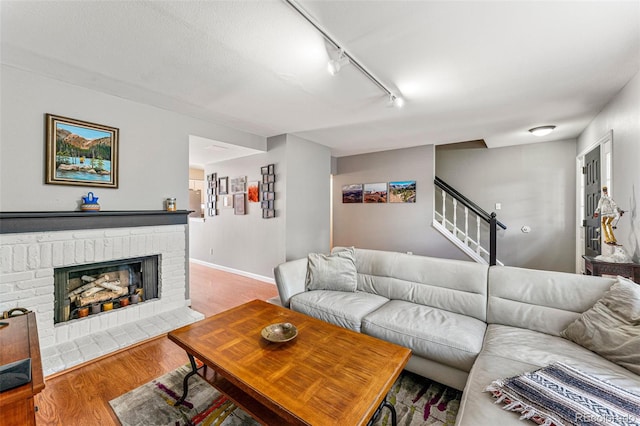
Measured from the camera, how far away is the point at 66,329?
2455mm

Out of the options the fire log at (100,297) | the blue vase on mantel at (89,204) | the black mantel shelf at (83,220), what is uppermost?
the blue vase on mantel at (89,204)

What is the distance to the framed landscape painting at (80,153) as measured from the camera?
2404 millimetres

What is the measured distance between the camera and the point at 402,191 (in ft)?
16.8

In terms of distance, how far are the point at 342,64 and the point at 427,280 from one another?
2011 millimetres

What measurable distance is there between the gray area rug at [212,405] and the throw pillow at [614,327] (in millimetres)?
861

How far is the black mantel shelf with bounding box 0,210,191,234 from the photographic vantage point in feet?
7.19

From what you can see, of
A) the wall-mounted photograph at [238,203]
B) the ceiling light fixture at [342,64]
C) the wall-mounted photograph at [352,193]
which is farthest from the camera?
the wall-mounted photograph at [352,193]

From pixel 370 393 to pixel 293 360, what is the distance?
45 centimetres

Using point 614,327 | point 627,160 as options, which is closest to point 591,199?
point 627,160

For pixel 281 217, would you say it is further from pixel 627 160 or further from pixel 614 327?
pixel 627 160

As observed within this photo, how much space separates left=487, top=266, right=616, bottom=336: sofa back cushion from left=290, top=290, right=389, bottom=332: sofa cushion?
0.93 m

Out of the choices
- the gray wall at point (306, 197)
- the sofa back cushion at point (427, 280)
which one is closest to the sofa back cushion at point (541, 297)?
the sofa back cushion at point (427, 280)

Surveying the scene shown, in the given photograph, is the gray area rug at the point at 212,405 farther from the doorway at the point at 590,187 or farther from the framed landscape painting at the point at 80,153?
the doorway at the point at 590,187

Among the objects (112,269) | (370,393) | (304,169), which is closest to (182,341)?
(370,393)
